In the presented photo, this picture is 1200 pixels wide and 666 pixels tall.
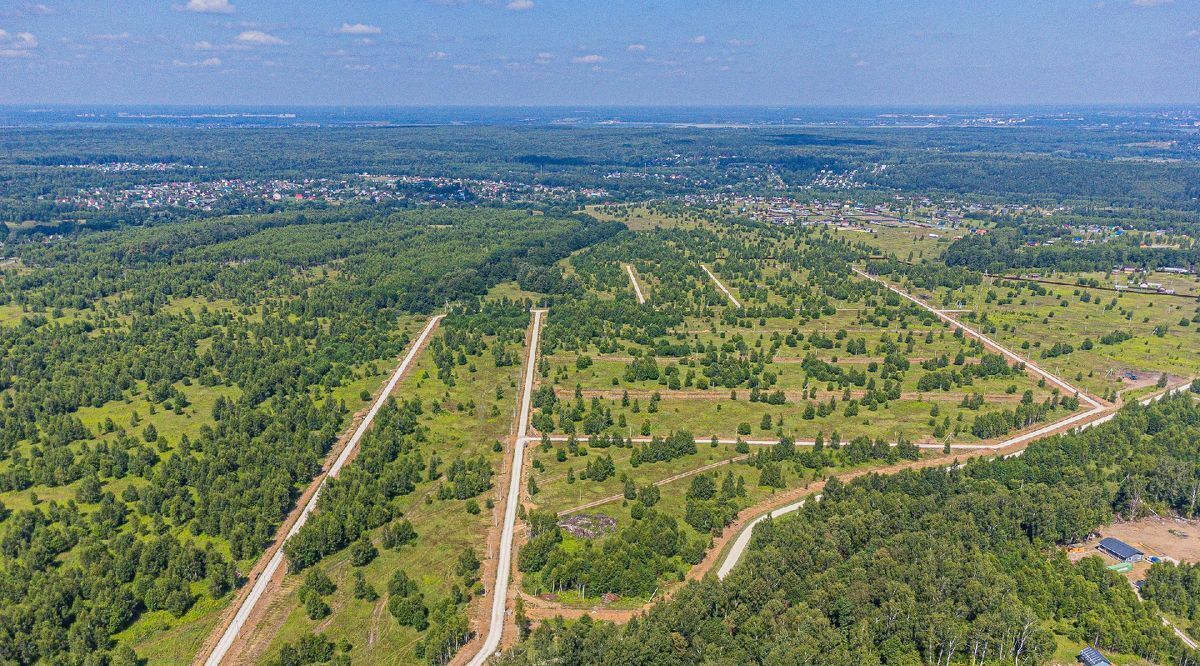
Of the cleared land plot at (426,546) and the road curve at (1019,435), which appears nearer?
the cleared land plot at (426,546)

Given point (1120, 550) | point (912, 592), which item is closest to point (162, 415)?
point (912, 592)

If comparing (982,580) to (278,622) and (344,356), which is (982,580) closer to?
(278,622)

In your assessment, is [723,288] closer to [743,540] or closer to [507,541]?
[743,540]

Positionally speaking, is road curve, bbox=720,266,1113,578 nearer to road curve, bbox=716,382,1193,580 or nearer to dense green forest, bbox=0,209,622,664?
road curve, bbox=716,382,1193,580

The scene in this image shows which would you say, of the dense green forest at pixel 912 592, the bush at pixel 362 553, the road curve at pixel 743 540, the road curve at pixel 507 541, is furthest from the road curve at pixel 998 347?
the bush at pixel 362 553

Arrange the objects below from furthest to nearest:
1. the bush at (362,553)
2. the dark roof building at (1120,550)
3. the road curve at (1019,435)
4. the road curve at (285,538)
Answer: the road curve at (1019,435) < the bush at (362,553) < the dark roof building at (1120,550) < the road curve at (285,538)

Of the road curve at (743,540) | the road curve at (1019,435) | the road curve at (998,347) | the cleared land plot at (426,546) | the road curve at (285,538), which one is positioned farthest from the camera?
the road curve at (998,347)

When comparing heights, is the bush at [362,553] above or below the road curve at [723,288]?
below

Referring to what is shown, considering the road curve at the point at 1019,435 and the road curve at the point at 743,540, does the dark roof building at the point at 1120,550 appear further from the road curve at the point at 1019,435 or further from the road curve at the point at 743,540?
the road curve at the point at 743,540
